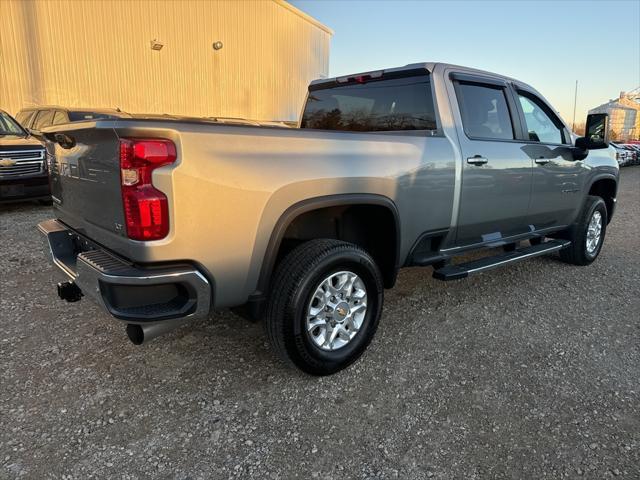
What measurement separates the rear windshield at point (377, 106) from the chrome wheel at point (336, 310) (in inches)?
55.9

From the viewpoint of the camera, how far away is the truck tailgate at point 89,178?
223 cm

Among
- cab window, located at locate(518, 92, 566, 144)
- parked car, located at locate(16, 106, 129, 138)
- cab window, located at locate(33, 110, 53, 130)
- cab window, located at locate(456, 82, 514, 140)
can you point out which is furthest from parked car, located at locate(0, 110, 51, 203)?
cab window, located at locate(518, 92, 566, 144)

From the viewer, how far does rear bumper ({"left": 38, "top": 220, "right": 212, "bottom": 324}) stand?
2143mm

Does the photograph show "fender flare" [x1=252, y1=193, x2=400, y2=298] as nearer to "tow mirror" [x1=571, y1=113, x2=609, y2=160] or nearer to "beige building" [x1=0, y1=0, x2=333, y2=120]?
"tow mirror" [x1=571, y1=113, x2=609, y2=160]

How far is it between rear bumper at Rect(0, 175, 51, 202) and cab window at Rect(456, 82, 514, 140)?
682cm

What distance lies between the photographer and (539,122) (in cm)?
451

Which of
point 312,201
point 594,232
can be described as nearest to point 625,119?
point 594,232

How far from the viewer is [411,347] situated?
3.28m

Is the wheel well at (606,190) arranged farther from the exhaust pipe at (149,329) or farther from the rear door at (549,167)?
the exhaust pipe at (149,329)

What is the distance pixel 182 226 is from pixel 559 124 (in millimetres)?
4167

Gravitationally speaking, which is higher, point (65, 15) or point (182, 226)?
point (65, 15)

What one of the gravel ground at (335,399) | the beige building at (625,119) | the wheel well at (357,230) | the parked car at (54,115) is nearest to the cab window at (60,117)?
the parked car at (54,115)

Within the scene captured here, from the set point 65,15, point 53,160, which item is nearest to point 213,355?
point 53,160

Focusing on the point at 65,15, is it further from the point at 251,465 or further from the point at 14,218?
the point at 251,465
